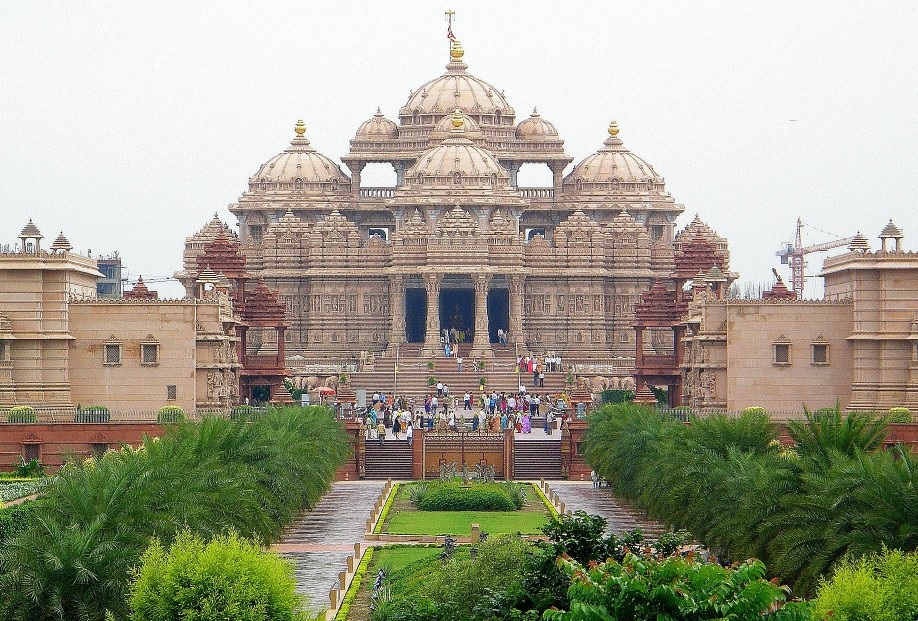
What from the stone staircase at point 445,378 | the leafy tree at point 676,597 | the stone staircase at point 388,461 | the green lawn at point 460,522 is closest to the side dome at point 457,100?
the stone staircase at point 445,378

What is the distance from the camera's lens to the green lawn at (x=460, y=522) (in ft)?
173

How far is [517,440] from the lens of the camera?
7131 centimetres

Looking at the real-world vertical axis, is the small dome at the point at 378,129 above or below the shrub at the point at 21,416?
above

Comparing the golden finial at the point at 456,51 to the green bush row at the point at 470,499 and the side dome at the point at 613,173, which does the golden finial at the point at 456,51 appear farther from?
the green bush row at the point at 470,499

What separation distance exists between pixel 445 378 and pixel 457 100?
91.6 feet

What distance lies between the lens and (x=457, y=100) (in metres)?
114

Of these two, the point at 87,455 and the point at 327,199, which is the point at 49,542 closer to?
the point at 87,455

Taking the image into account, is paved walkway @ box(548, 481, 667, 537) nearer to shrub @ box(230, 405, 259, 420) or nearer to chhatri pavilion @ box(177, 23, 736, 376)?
shrub @ box(230, 405, 259, 420)

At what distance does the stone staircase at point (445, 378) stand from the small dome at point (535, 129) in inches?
921

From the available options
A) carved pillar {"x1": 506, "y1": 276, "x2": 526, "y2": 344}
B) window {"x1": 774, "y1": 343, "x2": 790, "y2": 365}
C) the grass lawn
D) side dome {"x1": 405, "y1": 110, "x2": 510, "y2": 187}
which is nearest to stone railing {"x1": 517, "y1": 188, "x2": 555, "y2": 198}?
side dome {"x1": 405, "y1": 110, "x2": 510, "y2": 187}

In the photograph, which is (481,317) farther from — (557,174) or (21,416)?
(21,416)

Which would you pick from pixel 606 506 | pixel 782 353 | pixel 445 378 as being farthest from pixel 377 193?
pixel 606 506

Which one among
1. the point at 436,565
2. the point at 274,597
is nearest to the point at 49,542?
the point at 274,597

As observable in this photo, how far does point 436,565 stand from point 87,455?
74.7 feet
